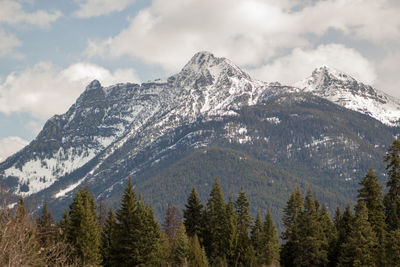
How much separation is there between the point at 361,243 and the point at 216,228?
2583cm

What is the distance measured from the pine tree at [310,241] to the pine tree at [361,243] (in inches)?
295

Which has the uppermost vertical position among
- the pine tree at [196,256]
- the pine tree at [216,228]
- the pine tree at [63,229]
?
the pine tree at [216,228]

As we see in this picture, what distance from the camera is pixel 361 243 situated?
6562cm

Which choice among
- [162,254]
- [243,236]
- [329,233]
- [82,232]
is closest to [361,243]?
[329,233]

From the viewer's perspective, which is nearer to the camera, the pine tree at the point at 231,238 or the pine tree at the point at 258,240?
the pine tree at the point at 258,240

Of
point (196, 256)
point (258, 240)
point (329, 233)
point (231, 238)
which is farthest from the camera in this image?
point (258, 240)

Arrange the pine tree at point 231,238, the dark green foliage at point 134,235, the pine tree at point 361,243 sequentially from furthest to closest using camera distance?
the pine tree at point 231,238, the dark green foliage at point 134,235, the pine tree at point 361,243

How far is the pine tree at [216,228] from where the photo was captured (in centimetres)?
8312

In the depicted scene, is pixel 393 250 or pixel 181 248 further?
pixel 181 248

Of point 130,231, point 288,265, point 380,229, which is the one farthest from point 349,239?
point 130,231

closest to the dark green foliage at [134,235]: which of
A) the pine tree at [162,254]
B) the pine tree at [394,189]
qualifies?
the pine tree at [162,254]

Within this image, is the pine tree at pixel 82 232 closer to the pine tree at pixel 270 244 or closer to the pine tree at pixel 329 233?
the pine tree at pixel 270 244

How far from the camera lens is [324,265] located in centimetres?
7538

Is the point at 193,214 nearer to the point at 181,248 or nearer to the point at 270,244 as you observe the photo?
the point at 270,244
